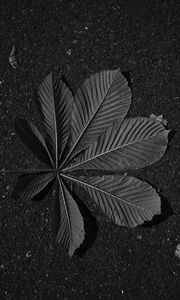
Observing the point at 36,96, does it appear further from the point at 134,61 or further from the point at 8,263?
the point at 8,263

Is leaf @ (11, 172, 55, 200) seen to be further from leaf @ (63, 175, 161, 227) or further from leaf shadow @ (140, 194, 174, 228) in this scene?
leaf shadow @ (140, 194, 174, 228)

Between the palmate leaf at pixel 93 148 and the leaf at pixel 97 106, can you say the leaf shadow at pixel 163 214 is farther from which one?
the leaf at pixel 97 106

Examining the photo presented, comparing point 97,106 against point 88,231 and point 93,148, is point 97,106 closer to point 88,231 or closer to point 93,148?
point 93,148

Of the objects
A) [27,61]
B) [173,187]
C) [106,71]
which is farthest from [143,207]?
[27,61]

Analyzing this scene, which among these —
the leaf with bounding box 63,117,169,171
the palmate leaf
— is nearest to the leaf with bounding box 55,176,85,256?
the palmate leaf

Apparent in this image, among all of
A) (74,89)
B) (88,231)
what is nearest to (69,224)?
(88,231)

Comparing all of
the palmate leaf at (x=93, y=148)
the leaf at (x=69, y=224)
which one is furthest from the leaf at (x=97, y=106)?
the leaf at (x=69, y=224)
